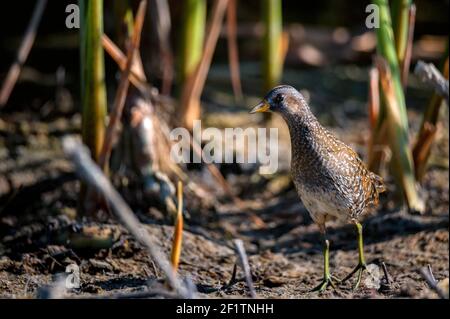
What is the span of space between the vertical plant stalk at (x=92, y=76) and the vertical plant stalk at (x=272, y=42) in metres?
1.80

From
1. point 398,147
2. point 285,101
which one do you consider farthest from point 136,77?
point 398,147

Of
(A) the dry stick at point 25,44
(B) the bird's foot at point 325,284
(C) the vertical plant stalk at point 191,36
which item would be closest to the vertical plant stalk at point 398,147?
(B) the bird's foot at point 325,284

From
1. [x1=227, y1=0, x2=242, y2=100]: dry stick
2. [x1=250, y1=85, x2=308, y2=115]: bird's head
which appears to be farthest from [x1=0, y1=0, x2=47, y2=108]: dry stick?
[x1=250, y1=85, x2=308, y2=115]: bird's head

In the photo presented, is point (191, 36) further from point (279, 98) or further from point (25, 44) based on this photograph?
point (279, 98)

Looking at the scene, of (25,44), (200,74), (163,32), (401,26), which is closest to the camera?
(401,26)

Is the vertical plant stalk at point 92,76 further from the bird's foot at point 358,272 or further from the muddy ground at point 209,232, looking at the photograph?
the bird's foot at point 358,272

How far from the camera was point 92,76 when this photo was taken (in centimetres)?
415

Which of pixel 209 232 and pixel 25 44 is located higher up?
pixel 25 44

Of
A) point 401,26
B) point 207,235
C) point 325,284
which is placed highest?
point 401,26

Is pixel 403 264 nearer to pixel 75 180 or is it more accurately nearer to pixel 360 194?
pixel 360 194

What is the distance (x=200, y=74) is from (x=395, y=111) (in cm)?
133

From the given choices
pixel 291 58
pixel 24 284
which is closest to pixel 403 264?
pixel 24 284

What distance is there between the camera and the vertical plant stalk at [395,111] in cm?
438

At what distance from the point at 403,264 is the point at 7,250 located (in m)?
1.98
